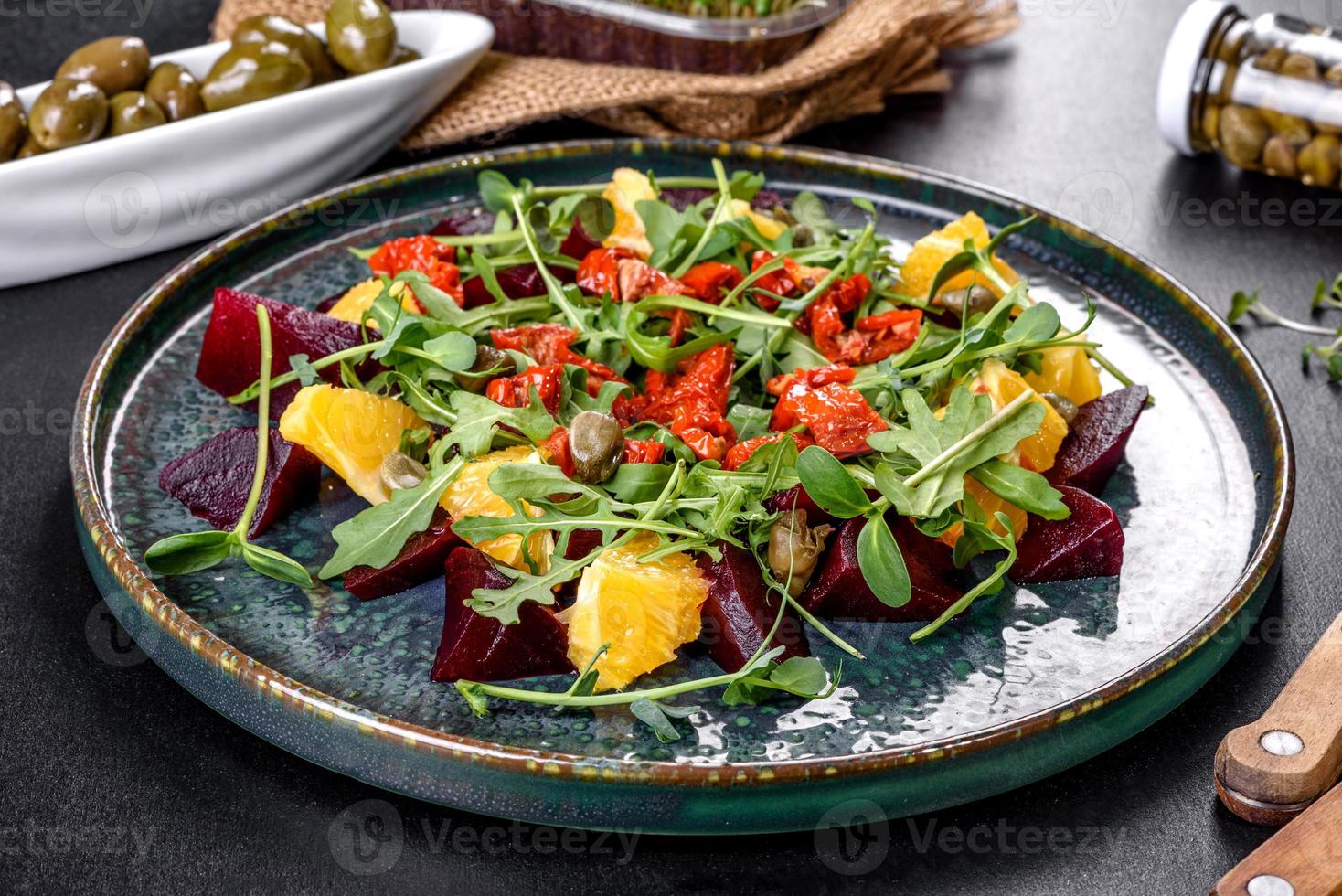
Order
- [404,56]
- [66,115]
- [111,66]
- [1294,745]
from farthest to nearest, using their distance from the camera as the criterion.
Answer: [404,56], [111,66], [66,115], [1294,745]

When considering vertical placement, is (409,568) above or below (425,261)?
below

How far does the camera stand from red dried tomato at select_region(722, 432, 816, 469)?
152 cm

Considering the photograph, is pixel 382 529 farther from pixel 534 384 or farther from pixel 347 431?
pixel 534 384

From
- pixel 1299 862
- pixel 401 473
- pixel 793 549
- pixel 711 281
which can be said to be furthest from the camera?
pixel 711 281

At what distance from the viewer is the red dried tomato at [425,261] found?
1.81 meters

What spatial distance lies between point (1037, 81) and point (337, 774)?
2284 millimetres

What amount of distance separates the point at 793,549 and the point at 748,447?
195 mm

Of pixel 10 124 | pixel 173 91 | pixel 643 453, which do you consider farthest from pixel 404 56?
pixel 643 453

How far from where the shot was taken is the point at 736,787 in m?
1.17

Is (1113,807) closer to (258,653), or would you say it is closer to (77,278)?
(258,653)

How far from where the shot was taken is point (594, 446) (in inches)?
56.6

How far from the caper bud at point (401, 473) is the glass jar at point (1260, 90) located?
65.7 inches

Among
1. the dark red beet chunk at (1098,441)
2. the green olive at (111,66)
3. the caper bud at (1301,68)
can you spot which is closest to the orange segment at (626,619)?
the dark red beet chunk at (1098,441)

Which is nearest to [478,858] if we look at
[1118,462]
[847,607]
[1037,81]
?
[847,607]
